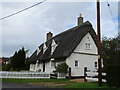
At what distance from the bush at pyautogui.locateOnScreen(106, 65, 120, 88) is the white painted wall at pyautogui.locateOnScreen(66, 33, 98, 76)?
15.2m

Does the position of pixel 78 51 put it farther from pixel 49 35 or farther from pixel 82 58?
pixel 49 35

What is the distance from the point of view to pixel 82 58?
3247cm

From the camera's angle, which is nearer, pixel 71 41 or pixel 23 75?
pixel 23 75

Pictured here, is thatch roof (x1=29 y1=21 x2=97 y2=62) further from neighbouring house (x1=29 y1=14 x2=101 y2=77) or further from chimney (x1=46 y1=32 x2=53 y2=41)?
chimney (x1=46 y1=32 x2=53 y2=41)

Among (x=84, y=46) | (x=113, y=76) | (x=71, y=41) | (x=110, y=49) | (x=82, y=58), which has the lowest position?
(x=113, y=76)

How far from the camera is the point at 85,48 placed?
3284 cm

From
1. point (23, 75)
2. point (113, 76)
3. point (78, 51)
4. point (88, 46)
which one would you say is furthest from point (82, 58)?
point (113, 76)

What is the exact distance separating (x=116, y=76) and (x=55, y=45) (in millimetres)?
21495

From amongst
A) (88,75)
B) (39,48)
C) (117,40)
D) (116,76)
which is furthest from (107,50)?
(39,48)

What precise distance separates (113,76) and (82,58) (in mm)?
16326

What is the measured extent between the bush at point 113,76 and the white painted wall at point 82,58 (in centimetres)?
1519

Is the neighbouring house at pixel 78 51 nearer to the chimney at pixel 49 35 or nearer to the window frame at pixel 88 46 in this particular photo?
the window frame at pixel 88 46

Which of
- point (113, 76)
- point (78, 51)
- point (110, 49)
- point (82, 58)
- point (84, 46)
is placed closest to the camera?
point (113, 76)

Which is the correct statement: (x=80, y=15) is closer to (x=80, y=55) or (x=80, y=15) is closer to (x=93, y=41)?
(x=93, y=41)
